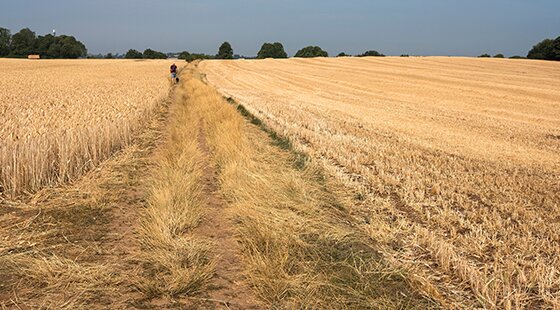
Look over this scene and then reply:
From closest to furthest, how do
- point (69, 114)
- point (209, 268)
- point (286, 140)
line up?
point (209, 268), point (69, 114), point (286, 140)

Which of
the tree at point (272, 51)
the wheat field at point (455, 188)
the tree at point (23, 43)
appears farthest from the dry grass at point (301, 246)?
the tree at point (23, 43)

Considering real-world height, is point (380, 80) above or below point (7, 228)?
above

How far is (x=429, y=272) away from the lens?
3.39 m

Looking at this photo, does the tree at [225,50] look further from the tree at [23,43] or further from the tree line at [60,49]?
the tree at [23,43]

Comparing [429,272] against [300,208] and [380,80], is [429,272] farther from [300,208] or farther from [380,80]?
[380,80]

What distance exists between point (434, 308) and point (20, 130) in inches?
245

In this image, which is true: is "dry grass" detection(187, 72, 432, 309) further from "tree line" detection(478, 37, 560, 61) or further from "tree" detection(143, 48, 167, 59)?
"tree" detection(143, 48, 167, 59)

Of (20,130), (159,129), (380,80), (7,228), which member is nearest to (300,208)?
(7,228)

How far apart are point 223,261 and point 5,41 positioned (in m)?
141

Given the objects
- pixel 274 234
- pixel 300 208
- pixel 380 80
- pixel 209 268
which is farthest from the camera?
pixel 380 80

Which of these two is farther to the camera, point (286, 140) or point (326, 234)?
point (286, 140)

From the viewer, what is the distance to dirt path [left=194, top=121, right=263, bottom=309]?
2945 mm

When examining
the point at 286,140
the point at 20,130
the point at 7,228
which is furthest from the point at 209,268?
the point at 286,140

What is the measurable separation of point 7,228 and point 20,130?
2527mm
